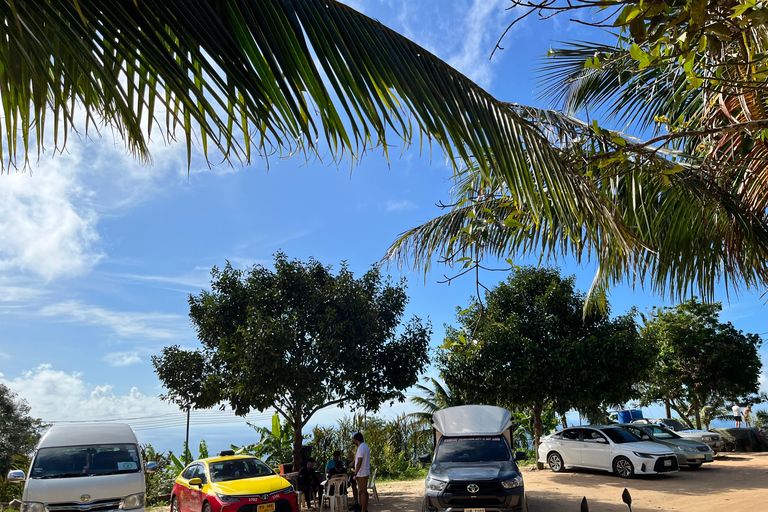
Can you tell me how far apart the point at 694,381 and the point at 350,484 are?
67.6 ft

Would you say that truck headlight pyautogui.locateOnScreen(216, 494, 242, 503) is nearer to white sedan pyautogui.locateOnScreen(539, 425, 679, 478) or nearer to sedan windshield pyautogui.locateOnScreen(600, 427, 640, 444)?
white sedan pyautogui.locateOnScreen(539, 425, 679, 478)

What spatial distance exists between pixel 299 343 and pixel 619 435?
35.8 feet

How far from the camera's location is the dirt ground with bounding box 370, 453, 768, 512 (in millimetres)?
13281

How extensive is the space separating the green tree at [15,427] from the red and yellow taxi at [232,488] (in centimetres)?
1596

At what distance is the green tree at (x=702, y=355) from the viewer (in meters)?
27.3

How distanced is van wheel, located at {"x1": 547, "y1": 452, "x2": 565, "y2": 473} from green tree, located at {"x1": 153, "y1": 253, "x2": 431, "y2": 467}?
6.72 m

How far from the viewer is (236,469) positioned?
12.6m

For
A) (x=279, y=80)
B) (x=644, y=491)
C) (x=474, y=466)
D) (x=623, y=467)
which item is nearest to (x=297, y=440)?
(x=474, y=466)

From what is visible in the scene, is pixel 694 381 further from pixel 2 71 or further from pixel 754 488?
pixel 2 71

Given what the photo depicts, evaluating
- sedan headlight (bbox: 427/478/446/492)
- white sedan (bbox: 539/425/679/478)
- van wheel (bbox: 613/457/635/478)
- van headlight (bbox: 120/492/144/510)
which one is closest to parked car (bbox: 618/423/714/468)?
white sedan (bbox: 539/425/679/478)

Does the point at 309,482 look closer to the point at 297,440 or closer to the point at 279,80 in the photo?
the point at 297,440

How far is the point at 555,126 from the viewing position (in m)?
4.16

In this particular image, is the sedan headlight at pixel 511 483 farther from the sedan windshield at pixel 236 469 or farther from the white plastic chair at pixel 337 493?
the sedan windshield at pixel 236 469


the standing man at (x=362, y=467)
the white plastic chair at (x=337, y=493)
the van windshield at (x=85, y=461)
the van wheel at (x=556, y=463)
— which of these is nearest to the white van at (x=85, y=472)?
the van windshield at (x=85, y=461)
